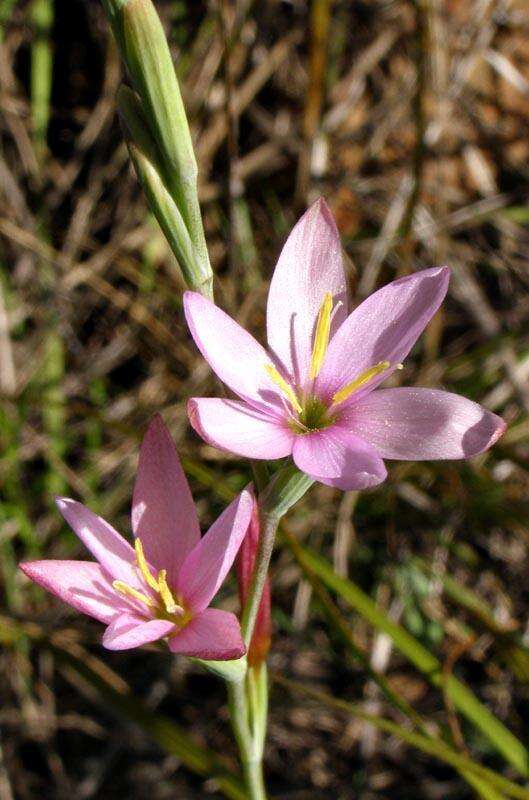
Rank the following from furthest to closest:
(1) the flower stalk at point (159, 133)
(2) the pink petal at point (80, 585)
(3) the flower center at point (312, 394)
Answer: (3) the flower center at point (312, 394)
(2) the pink petal at point (80, 585)
(1) the flower stalk at point (159, 133)

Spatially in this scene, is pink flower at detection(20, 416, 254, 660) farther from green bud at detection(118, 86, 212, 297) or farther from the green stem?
green bud at detection(118, 86, 212, 297)

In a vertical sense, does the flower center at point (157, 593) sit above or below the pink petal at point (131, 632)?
below

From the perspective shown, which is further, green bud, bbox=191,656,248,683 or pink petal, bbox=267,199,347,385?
pink petal, bbox=267,199,347,385

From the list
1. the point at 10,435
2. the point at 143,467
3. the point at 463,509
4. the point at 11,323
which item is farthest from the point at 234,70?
the point at 143,467

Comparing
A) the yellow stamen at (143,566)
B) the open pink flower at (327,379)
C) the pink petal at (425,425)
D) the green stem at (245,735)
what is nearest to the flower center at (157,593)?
the yellow stamen at (143,566)

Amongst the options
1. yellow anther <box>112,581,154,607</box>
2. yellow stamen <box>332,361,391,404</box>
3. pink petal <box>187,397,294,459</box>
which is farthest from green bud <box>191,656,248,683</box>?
yellow stamen <box>332,361,391,404</box>

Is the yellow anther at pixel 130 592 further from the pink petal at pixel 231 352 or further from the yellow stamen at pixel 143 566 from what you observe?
the pink petal at pixel 231 352
